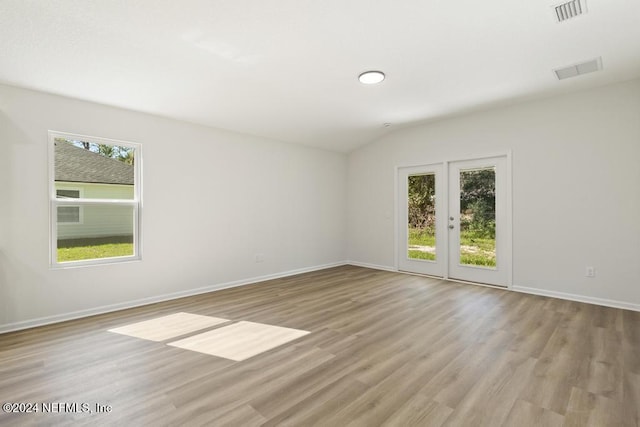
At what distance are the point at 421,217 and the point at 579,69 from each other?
3.06 meters

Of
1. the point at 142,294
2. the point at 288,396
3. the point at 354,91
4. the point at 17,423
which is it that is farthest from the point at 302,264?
the point at 17,423

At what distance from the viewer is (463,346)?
9.05ft

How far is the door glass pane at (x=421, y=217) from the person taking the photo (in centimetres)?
564

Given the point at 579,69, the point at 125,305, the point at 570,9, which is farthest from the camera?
the point at 125,305

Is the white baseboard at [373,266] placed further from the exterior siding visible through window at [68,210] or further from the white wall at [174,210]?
the exterior siding visible through window at [68,210]

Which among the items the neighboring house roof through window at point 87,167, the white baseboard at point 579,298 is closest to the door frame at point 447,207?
the white baseboard at point 579,298

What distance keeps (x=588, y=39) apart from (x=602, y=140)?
1.67 metres

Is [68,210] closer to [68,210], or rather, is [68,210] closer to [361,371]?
[68,210]

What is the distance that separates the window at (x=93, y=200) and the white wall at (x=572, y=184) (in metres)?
5.02

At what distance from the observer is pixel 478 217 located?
5.06 meters

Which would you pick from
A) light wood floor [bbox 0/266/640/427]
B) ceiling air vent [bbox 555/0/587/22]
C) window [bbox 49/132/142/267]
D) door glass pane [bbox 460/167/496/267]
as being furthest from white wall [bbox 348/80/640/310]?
window [bbox 49/132/142/267]

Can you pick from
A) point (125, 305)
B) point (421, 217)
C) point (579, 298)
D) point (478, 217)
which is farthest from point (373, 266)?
point (125, 305)

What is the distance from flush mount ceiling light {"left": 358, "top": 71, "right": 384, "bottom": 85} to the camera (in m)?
3.50

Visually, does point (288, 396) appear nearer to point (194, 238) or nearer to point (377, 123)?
point (194, 238)
